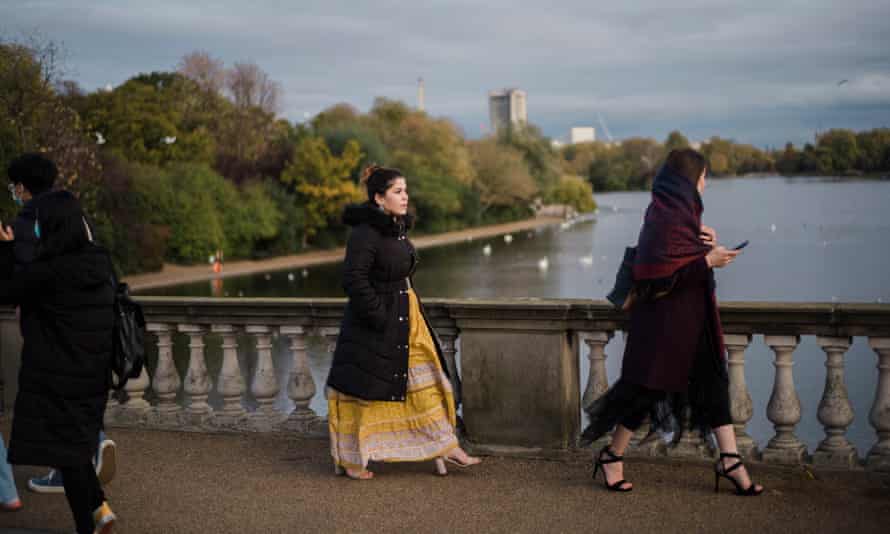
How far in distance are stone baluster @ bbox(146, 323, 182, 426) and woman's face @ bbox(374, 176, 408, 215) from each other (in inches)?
88.6

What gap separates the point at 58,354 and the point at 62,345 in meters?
0.04

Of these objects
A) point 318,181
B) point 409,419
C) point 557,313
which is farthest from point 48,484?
point 318,181

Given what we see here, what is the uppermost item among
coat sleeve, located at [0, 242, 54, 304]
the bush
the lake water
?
coat sleeve, located at [0, 242, 54, 304]

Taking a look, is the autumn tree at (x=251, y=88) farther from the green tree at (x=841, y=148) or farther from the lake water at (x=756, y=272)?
the green tree at (x=841, y=148)

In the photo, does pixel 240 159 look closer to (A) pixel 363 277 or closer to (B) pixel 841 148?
(B) pixel 841 148

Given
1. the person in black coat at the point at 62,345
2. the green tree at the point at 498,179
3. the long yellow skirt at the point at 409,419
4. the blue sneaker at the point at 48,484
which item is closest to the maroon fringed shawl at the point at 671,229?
the long yellow skirt at the point at 409,419

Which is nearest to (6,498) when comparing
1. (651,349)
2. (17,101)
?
(651,349)

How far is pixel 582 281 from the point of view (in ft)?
159

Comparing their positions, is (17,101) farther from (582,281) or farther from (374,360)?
(374,360)

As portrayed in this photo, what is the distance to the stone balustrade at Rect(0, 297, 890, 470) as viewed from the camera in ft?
17.6

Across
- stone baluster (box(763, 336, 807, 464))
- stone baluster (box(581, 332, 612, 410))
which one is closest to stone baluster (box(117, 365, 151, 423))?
stone baluster (box(581, 332, 612, 410))

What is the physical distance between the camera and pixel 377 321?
212 inches

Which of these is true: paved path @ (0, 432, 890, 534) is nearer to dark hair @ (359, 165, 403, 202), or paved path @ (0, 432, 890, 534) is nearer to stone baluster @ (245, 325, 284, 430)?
stone baluster @ (245, 325, 284, 430)

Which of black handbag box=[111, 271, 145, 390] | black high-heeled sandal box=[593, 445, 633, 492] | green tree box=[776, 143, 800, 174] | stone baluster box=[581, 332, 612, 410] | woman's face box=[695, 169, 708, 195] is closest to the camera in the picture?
black handbag box=[111, 271, 145, 390]
